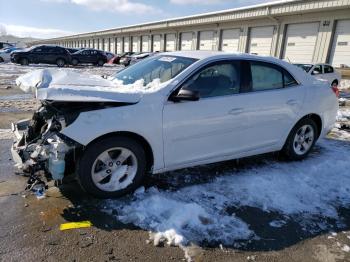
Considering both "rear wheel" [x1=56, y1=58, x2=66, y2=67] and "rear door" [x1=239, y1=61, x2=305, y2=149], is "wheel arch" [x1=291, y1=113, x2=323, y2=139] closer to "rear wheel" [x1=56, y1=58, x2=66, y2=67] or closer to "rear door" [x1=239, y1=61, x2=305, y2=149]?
"rear door" [x1=239, y1=61, x2=305, y2=149]

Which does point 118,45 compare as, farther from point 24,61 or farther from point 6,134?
point 6,134

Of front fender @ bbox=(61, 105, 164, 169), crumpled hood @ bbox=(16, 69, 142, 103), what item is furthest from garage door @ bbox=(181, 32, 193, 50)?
front fender @ bbox=(61, 105, 164, 169)

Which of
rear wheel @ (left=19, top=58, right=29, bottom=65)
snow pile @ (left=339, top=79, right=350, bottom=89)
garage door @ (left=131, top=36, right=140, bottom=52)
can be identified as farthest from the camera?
garage door @ (left=131, top=36, right=140, bottom=52)

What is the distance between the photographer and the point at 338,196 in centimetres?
420

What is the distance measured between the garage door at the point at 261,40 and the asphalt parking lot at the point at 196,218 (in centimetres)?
2188

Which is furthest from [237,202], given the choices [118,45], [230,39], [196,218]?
[118,45]

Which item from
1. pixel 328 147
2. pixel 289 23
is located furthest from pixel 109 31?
pixel 328 147

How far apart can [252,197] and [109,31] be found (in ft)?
185

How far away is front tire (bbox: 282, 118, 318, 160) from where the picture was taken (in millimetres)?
5211

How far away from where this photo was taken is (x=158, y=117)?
369cm

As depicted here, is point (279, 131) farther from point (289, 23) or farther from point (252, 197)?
point (289, 23)

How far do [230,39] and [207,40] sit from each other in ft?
10.9

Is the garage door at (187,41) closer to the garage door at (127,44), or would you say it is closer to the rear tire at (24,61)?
the rear tire at (24,61)

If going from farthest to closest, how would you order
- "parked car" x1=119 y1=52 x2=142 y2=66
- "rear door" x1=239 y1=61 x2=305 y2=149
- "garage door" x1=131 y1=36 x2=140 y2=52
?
"garage door" x1=131 y1=36 x2=140 y2=52
"parked car" x1=119 y1=52 x2=142 y2=66
"rear door" x1=239 y1=61 x2=305 y2=149
